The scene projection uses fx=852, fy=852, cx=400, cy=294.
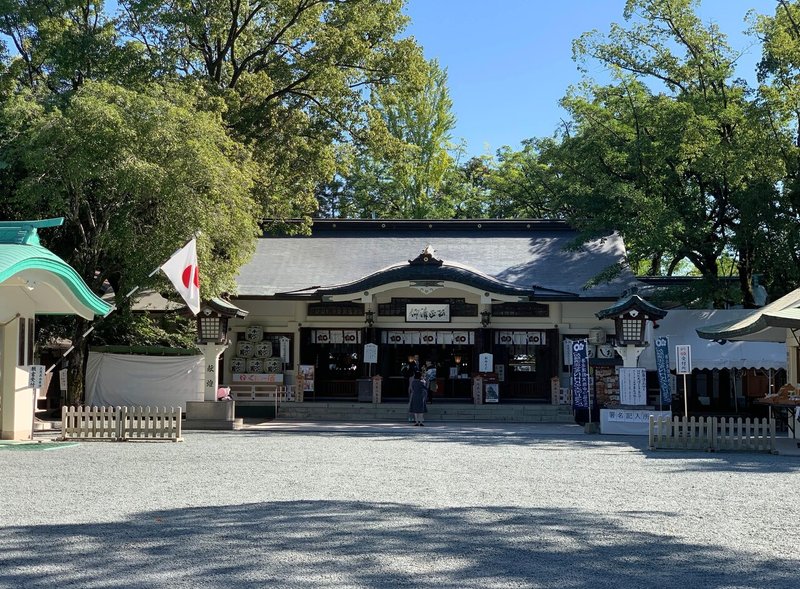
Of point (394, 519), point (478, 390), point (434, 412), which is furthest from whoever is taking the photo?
point (478, 390)

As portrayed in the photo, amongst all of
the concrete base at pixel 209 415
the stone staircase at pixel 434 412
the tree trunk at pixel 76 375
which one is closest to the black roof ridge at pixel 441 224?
the stone staircase at pixel 434 412

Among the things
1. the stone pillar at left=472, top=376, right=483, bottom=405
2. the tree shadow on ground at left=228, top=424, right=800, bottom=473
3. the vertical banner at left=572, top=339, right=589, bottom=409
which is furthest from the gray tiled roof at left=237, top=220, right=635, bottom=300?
the tree shadow on ground at left=228, top=424, right=800, bottom=473

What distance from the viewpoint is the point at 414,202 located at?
3941cm

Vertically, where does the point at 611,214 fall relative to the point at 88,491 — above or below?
above

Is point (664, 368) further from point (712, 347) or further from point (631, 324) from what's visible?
point (712, 347)

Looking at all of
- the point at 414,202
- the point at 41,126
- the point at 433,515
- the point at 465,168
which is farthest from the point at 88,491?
the point at 465,168

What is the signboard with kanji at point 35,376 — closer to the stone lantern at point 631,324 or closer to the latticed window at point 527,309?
the stone lantern at point 631,324

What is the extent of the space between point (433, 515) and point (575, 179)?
65.1 feet

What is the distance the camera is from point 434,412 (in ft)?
76.8

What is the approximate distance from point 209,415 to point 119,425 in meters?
3.93

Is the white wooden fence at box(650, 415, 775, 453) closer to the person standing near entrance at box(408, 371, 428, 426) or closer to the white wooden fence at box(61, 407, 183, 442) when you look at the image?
the person standing near entrance at box(408, 371, 428, 426)

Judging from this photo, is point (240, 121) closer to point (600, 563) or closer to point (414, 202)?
point (414, 202)

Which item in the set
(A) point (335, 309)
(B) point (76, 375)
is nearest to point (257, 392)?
(A) point (335, 309)

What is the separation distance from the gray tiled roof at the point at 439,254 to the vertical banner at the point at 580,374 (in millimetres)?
4583
